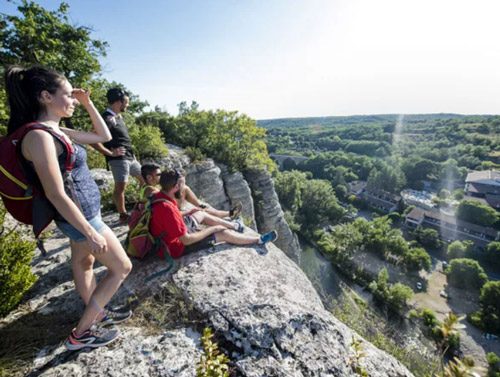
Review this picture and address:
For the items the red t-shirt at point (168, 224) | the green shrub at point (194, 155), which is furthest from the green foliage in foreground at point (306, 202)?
the red t-shirt at point (168, 224)

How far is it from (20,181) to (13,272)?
161cm

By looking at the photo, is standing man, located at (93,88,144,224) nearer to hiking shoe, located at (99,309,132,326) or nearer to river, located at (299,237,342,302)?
hiking shoe, located at (99,309,132,326)

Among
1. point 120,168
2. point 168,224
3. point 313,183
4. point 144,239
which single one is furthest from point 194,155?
point 313,183

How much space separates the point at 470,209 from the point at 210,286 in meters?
56.2

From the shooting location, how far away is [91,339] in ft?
7.49

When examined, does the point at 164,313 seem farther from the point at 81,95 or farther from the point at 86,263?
the point at 81,95

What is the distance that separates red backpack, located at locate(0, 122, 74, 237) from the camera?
1.72m

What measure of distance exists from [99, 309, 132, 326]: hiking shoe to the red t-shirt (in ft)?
2.98

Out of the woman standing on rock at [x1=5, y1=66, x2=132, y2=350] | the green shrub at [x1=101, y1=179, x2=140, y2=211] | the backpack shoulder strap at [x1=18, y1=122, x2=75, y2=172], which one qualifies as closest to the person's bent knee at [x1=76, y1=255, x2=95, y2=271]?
the woman standing on rock at [x1=5, y1=66, x2=132, y2=350]

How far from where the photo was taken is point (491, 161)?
75.2 m

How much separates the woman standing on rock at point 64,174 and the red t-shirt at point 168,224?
39.0 inches

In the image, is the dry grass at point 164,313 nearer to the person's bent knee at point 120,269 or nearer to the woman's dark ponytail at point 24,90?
the person's bent knee at point 120,269

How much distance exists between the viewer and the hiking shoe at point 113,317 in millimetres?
2576

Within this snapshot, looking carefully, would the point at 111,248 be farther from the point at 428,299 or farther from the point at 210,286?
the point at 428,299
